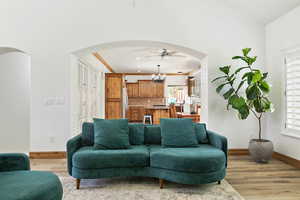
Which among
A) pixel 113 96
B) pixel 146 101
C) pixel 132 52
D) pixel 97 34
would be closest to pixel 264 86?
pixel 97 34

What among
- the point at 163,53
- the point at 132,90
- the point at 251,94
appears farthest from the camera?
the point at 132,90

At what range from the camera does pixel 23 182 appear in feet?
5.44

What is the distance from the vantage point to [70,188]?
2711 mm

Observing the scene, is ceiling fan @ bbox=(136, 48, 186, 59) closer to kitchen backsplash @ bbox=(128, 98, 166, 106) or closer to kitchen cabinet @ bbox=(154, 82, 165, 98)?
kitchen cabinet @ bbox=(154, 82, 165, 98)

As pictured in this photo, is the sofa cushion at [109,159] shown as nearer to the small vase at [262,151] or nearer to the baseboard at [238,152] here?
the small vase at [262,151]

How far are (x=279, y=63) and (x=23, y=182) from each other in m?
4.56

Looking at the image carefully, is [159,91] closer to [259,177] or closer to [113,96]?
[113,96]

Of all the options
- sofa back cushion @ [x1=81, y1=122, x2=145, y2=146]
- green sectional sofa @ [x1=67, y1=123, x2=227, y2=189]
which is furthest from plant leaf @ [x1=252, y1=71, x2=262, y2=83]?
sofa back cushion @ [x1=81, y1=122, x2=145, y2=146]

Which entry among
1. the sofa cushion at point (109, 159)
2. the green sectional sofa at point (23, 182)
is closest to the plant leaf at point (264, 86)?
the sofa cushion at point (109, 159)

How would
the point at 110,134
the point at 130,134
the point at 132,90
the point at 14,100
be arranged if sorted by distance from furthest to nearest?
the point at 132,90, the point at 14,100, the point at 130,134, the point at 110,134

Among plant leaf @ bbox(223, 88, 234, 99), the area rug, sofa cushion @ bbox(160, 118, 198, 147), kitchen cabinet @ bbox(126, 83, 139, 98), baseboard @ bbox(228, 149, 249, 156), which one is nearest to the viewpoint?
the area rug

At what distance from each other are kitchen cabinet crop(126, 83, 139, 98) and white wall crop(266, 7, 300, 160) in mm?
7183

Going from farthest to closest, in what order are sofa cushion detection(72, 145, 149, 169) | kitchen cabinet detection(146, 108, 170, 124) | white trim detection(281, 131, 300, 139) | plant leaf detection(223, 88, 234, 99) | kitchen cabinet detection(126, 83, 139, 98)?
kitchen cabinet detection(126, 83, 139, 98), kitchen cabinet detection(146, 108, 170, 124), plant leaf detection(223, 88, 234, 99), white trim detection(281, 131, 300, 139), sofa cushion detection(72, 145, 149, 169)

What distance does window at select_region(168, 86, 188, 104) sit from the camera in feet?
35.3
